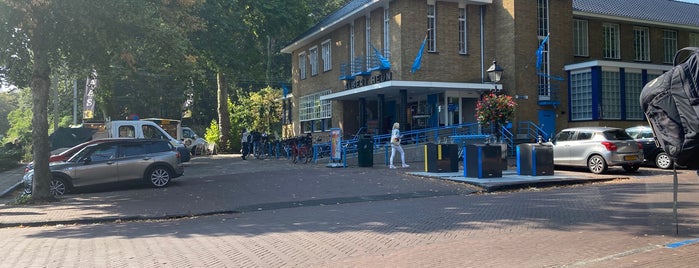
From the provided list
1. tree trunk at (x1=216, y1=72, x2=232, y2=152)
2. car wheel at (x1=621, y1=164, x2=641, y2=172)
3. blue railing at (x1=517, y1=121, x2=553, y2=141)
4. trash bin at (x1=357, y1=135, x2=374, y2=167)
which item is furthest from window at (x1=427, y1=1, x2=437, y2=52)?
tree trunk at (x1=216, y1=72, x2=232, y2=152)

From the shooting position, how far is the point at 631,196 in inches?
464

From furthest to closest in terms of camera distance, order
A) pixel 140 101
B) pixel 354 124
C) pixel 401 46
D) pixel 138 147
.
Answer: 1. pixel 140 101
2. pixel 354 124
3. pixel 401 46
4. pixel 138 147

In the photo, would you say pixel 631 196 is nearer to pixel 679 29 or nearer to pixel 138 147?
pixel 138 147

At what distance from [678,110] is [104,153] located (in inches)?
560

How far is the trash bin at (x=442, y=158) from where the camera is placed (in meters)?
17.1

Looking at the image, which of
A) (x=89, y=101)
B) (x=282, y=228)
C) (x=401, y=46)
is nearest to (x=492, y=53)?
(x=401, y=46)

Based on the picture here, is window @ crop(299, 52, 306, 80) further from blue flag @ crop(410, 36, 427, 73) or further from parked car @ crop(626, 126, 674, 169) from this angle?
parked car @ crop(626, 126, 674, 169)

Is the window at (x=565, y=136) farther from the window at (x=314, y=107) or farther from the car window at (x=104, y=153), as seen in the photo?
the car window at (x=104, y=153)

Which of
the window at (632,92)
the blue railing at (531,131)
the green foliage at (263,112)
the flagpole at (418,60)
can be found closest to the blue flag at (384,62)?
the flagpole at (418,60)

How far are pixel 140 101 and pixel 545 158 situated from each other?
129 ft

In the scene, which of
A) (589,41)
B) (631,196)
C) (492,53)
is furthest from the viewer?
(589,41)

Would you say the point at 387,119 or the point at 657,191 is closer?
the point at 657,191

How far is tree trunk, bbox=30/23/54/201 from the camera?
1341cm

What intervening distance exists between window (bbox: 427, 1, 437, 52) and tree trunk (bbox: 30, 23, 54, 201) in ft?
48.8
